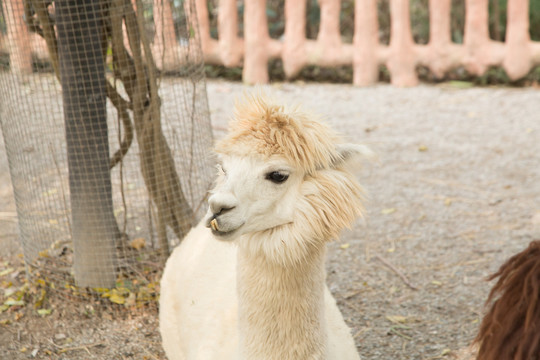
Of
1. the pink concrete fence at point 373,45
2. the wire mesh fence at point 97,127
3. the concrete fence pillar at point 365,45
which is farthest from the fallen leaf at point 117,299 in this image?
the concrete fence pillar at point 365,45

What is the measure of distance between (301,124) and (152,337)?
1840 mm

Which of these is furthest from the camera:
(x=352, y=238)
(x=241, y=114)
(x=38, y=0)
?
(x=352, y=238)

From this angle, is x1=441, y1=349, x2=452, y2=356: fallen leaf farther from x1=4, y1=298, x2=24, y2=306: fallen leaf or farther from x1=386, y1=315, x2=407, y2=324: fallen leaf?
x1=4, y1=298, x2=24, y2=306: fallen leaf

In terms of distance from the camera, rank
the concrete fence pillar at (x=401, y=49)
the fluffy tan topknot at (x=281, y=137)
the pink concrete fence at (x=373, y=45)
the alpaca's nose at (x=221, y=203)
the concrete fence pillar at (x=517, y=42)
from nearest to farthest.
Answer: the alpaca's nose at (x=221, y=203)
the fluffy tan topknot at (x=281, y=137)
the concrete fence pillar at (x=517, y=42)
the pink concrete fence at (x=373, y=45)
the concrete fence pillar at (x=401, y=49)

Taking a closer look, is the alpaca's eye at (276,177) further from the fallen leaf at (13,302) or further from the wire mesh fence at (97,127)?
the fallen leaf at (13,302)

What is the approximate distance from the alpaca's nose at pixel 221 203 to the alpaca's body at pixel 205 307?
2.01 ft

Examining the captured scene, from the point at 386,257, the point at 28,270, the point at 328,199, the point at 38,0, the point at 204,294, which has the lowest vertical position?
the point at 386,257

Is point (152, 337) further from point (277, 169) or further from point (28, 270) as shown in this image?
point (277, 169)

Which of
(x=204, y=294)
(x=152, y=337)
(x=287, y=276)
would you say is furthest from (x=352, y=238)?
(x=287, y=276)

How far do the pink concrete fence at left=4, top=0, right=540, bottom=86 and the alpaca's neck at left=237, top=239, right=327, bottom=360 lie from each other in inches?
261

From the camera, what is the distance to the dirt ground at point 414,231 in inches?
139

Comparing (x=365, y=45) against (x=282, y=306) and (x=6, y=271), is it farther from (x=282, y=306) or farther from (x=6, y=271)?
(x=282, y=306)

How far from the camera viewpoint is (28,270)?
3.88 meters

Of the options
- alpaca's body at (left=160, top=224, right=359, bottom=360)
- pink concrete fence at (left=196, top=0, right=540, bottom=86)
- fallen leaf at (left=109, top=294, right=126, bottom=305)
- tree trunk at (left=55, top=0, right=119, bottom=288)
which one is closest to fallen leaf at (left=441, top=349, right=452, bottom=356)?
alpaca's body at (left=160, top=224, right=359, bottom=360)
